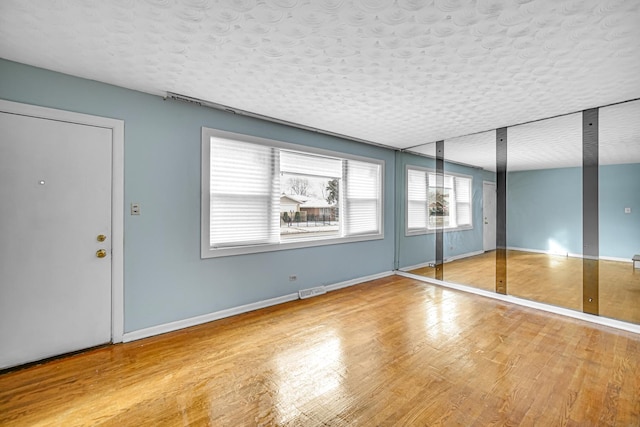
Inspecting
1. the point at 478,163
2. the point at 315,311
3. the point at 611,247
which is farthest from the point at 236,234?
the point at 611,247

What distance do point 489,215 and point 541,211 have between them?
783 mm

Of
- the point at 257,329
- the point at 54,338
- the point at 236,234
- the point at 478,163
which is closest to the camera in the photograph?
the point at 54,338

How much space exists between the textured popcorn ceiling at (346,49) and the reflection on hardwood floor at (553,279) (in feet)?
8.05

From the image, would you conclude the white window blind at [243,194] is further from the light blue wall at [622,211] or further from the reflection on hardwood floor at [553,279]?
the light blue wall at [622,211]

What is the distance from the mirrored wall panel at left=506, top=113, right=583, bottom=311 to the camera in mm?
3658

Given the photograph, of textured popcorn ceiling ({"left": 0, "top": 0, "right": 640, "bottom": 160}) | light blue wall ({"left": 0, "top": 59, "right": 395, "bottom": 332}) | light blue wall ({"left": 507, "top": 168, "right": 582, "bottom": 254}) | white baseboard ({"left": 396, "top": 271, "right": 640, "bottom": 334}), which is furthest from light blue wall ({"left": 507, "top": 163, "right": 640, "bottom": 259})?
light blue wall ({"left": 0, "top": 59, "right": 395, "bottom": 332})

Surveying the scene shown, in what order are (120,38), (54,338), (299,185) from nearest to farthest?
(120,38)
(54,338)
(299,185)

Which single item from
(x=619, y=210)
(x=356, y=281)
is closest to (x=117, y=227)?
(x=356, y=281)

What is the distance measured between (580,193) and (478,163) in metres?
1.63

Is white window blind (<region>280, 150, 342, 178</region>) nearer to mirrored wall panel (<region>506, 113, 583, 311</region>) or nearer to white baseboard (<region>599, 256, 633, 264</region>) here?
mirrored wall panel (<region>506, 113, 583, 311</region>)

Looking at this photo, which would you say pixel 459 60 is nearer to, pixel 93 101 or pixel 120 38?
pixel 120 38

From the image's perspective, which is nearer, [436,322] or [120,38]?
[120,38]

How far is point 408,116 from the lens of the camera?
3.46 metres

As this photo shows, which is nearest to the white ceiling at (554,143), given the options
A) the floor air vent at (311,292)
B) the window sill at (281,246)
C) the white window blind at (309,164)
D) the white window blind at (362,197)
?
the white window blind at (362,197)
